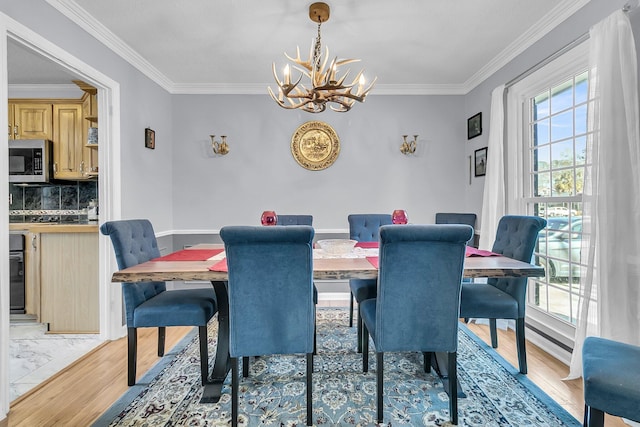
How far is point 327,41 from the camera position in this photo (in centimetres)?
274

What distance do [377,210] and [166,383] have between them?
271cm

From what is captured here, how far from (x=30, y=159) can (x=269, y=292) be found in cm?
360

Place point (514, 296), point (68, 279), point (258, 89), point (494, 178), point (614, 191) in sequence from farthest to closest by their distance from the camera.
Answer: point (258, 89)
point (494, 178)
point (68, 279)
point (514, 296)
point (614, 191)

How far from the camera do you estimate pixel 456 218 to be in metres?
3.69

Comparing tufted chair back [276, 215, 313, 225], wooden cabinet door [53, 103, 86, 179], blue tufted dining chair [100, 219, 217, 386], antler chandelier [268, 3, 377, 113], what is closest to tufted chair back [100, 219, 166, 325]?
blue tufted dining chair [100, 219, 217, 386]

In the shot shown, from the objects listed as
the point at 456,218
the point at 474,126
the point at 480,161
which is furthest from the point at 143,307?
the point at 474,126

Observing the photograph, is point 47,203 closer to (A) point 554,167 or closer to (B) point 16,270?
(B) point 16,270

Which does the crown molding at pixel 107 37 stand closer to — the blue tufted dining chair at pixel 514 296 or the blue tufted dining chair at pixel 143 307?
the blue tufted dining chair at pixel 143 307

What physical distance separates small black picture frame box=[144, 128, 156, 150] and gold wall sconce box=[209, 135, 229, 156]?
2.02 ft

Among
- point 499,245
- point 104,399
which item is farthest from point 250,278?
point 499,245

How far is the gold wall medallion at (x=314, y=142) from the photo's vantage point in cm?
381

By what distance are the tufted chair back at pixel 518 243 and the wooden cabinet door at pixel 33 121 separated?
177 inches

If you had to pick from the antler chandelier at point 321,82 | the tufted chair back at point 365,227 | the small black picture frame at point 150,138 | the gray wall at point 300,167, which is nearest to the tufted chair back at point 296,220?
the tufted chair back at point 365,227

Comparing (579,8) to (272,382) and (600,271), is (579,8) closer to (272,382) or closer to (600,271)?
(600,271)
